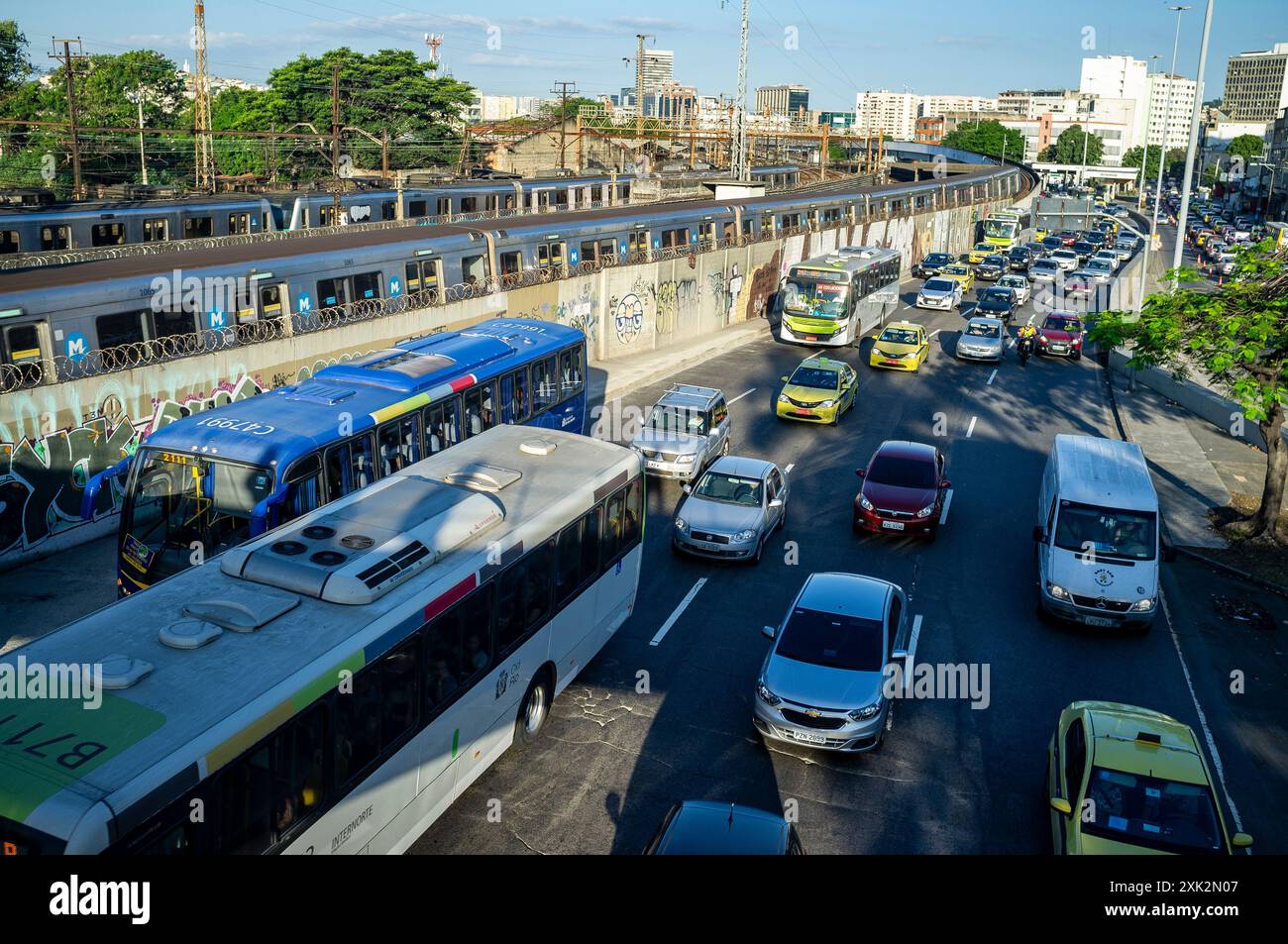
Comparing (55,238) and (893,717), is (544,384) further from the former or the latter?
(55,238)

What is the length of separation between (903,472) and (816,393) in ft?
23.5

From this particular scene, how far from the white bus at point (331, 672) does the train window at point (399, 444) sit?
183 cm

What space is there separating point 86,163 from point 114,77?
26.8 meters

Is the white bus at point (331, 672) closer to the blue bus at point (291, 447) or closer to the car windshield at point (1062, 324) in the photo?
the blue bus at point (291, 447)

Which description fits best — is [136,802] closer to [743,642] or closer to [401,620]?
[401,620]

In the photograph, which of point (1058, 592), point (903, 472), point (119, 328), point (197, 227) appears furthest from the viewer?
point (197, 227)

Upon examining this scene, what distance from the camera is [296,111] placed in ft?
278

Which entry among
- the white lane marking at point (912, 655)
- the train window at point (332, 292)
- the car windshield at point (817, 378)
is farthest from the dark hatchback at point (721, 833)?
the car windshield at point (817, 378)

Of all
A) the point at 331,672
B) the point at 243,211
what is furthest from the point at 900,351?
the point at 331,672

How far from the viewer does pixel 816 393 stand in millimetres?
26375

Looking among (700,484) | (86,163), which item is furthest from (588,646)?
(86,163)

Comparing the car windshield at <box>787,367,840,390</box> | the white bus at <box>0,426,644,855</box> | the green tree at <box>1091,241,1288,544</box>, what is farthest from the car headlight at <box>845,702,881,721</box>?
the car windshield at <box>787,367,840,390</box>

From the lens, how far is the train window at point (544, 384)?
19.5 m

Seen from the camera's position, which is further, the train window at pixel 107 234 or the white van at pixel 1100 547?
the train window at pixel 107 234
